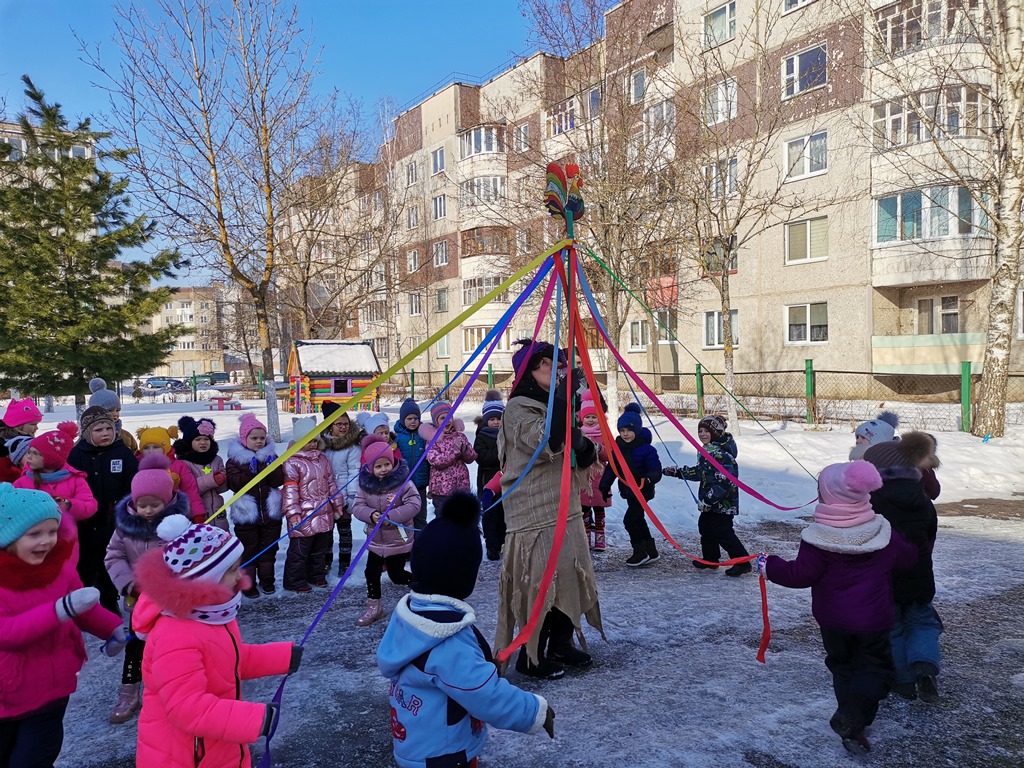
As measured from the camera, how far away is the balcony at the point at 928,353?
1923 cm

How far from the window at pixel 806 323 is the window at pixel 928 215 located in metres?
2.93

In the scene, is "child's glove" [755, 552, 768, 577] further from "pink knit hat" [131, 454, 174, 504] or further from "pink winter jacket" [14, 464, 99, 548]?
"pink winter jacket" [14, 464, 99, 548]

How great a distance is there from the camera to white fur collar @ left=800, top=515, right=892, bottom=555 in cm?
313

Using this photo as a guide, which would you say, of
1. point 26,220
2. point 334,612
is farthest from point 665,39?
point 334,612

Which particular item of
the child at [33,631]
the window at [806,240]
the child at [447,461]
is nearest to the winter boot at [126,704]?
the child at [33,631]

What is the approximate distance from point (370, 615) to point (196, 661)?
294 cm

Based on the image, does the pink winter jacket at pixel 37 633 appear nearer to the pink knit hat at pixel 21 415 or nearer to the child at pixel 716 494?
the pink knit hat at pixel 21 415

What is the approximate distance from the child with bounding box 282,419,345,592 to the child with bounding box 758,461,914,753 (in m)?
3.83

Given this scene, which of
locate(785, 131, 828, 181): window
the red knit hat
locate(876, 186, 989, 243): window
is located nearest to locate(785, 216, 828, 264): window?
locate(785, 131, 828, 181): window

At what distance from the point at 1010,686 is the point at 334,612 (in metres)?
4.32

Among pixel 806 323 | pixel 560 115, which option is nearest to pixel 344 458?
pixel 560 115

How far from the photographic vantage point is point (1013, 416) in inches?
571

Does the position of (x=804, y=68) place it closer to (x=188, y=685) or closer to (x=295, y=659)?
(x=295, y=659)

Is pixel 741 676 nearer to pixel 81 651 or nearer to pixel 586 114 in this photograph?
pixel 81 651
